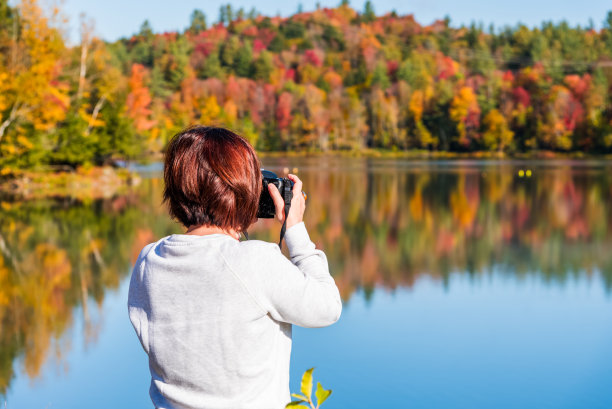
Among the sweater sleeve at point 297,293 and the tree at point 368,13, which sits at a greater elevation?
the tree at point 368,13

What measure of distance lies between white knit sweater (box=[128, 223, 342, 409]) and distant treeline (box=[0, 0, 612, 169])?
17088mm

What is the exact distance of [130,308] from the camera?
4.24 ft

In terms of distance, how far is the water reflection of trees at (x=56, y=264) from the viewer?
17.3 ft

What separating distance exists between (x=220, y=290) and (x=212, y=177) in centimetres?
20

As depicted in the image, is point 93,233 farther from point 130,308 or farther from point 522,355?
point 130,308

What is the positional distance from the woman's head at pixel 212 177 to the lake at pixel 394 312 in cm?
327

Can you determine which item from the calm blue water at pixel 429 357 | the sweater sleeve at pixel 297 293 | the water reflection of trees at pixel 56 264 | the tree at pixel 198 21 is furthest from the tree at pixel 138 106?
the tree at pixel 198 21

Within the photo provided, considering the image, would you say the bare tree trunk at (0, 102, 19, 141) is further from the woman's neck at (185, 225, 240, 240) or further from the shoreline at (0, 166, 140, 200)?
the woman's neck at (185, 225, 240, 240)

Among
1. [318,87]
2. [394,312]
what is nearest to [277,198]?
[394,312]

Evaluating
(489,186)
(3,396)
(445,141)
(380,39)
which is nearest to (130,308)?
(3,396)

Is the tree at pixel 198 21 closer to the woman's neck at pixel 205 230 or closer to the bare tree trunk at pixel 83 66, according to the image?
the bare tree trunk at pixel 83 66

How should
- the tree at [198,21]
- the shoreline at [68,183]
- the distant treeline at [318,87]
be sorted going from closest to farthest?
the shoreline at [68,183] → the distant treeline at [318,87] → the tree at [198,21]

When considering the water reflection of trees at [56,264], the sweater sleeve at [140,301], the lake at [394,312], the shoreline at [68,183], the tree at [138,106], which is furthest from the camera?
the tree at [138,106]

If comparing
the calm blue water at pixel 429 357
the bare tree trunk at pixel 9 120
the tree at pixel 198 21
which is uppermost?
the tree at pixel 198 21
